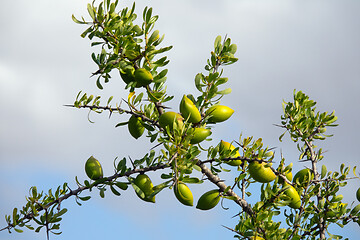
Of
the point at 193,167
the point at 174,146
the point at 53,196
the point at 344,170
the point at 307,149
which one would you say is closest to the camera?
the point at 174,146

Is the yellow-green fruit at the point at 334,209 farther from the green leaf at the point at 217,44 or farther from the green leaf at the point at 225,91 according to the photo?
the green leaf at the point at 217,44

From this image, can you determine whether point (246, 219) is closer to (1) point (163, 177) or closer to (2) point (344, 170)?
(1) point (163, 177)

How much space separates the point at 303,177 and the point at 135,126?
1558mm

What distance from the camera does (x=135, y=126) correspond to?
359 centimetres

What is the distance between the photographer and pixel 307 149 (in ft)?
15.1

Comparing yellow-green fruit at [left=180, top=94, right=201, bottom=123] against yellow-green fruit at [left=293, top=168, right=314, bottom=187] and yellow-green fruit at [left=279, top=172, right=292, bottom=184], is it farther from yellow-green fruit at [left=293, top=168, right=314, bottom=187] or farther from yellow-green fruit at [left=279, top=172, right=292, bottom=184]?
yellow-green fruit at [left=293, top=168, right=314, bottom=187]

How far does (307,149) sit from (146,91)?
6.31ft

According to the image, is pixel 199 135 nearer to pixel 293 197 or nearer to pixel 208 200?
pixel 208 200

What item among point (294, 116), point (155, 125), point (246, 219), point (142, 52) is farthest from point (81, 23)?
point (294, 116)

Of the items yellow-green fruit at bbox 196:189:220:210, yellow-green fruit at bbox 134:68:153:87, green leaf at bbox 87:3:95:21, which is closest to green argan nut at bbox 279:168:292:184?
yellow-green fruit at bbox 196:189:220:210

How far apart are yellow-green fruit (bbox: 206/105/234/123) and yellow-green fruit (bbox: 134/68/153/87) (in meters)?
0.51

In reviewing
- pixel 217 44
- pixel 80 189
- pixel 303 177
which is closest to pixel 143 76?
pixel 217 44

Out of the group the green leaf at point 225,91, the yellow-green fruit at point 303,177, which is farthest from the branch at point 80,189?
the yellow-green fruit at point 303,177

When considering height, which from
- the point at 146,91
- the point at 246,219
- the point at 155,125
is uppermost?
the point at 146,91
